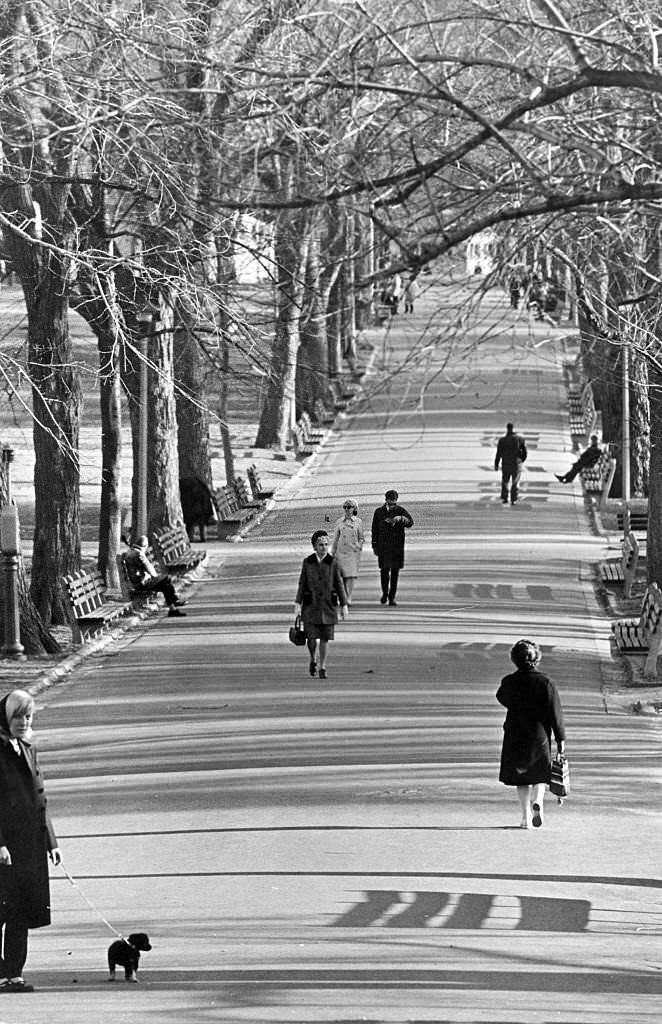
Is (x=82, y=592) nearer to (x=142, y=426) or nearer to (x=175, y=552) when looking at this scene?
(x=142, y=426)

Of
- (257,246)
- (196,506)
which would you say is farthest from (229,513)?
(257,246)

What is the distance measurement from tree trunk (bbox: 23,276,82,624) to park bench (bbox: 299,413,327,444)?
75.7 ft

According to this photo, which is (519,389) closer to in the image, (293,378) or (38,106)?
(293,378)

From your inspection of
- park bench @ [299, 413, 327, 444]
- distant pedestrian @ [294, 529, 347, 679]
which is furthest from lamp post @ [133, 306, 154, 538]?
park bench @ [299, 413, 327, 444]

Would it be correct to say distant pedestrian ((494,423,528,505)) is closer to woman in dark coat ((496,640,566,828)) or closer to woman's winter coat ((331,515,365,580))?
woman's winter coat ((331,515,365,580))

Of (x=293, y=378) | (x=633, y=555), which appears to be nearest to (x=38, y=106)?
(x=633, y=555)

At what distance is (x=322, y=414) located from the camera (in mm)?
52375

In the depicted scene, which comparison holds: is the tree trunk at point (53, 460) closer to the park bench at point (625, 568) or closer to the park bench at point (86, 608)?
the park bench at point (86, 608)

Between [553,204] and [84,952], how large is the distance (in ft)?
15.2

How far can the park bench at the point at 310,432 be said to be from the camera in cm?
4741

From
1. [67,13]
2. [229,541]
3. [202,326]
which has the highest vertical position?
[67,13]

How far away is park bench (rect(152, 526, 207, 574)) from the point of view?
91.4 feet

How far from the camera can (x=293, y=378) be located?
46812mm

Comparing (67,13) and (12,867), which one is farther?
(67,13)
